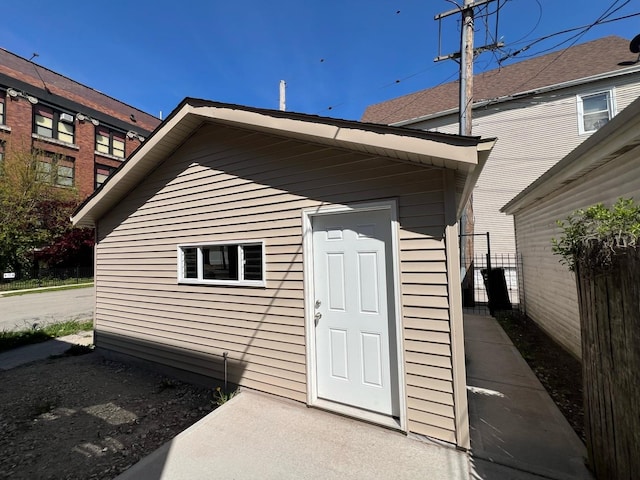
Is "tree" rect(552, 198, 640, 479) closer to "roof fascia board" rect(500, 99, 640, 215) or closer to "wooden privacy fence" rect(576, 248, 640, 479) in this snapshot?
"wooden privacy fence" rect(576, 248, 640, 479)

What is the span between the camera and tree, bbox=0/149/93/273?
628 inches

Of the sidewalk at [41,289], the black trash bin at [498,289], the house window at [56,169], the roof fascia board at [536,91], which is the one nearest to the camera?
the black trash bin at [498,289]

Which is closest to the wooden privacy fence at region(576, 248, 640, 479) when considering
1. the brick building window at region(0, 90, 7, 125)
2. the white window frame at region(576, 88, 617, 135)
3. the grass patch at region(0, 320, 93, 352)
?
the grass patch at region(0, 320, 93, 352)

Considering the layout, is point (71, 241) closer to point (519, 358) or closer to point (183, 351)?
point (183, 351)

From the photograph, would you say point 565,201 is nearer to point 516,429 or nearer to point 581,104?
point 516,429

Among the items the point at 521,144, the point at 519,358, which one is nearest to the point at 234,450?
the point at 519,358

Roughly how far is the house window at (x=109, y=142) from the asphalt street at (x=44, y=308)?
41.7ft

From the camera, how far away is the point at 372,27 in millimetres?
8781

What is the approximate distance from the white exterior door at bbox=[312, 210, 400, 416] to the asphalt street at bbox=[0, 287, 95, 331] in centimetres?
953

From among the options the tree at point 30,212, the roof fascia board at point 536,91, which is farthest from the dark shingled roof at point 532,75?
the tree at point 30,212

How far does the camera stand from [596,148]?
3.39m

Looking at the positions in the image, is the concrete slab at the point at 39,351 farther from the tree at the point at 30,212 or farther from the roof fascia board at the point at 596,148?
the tree at the point at 30,212

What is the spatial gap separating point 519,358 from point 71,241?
Answer: 22.7 m

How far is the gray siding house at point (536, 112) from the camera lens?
10.5 metres
